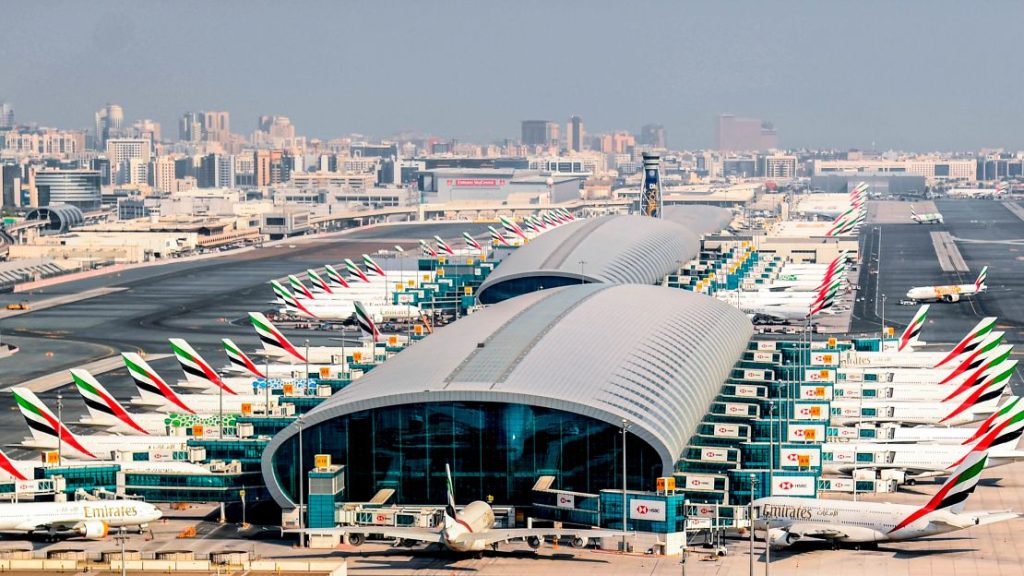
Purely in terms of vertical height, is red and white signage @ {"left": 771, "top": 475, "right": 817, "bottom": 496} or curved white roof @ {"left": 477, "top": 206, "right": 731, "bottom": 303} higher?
curved white roof @ {"left": 477, "top": 206, "right": 731, "bottom": 303}

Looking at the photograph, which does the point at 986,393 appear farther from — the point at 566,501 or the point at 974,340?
the point at 566,501

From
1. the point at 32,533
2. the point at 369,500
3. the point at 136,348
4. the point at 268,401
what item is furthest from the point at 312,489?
the point at 136,348

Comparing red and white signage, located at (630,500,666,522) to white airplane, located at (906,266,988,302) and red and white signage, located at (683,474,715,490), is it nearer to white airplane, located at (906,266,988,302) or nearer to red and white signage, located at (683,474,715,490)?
red and white signage, located at (683,474,715,490)

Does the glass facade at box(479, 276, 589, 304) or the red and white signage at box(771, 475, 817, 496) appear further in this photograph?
the glass facade at box(479, 276, 589, 304)

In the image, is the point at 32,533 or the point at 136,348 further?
the point at 136,348

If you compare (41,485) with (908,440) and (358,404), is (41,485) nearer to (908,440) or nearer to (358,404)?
(358,404)

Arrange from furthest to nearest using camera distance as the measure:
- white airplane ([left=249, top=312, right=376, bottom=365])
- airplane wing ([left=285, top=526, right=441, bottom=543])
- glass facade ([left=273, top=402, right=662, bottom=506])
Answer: white airplane ([left=249, top=312, right=376, bottom=365]) < glass facade ([left=273, top=402, right=662, bottom=506]) < airplane wing ([left=285, top=526, right=441, bottom=543])

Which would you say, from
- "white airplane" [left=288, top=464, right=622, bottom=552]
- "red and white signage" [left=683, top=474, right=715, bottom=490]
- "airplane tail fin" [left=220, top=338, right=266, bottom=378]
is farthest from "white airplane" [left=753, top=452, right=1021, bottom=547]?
"airplane tail fin" [left=220, top=338, right=266, bottom=378]
